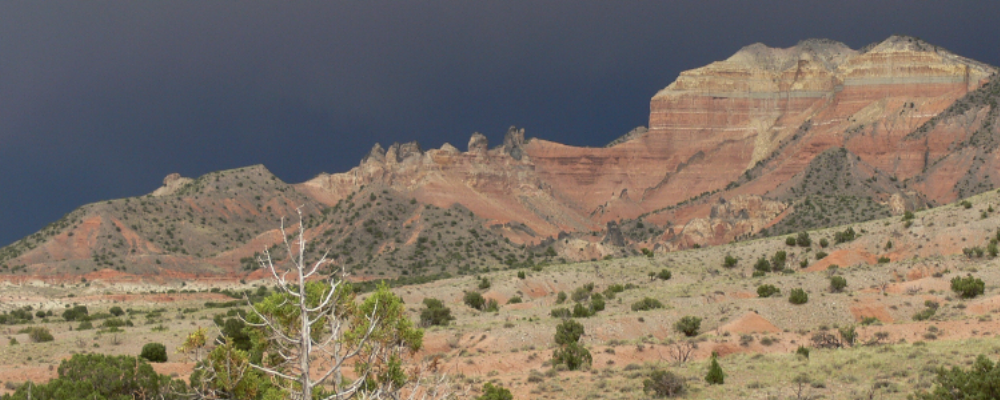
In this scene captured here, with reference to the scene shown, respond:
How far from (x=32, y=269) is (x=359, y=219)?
120ft

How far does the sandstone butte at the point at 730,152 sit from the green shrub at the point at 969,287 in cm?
5485

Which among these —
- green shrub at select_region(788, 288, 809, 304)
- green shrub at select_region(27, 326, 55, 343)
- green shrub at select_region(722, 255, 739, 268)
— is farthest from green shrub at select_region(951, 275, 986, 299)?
green shrub at select_region(27, 326, 55, 343)

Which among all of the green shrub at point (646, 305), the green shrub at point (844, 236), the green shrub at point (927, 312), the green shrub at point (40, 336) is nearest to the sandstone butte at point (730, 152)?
the green shrub at point (844, 236)

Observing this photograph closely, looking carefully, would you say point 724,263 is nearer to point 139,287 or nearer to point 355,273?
point 355,273

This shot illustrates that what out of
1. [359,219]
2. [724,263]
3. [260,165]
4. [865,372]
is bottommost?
[865,372]

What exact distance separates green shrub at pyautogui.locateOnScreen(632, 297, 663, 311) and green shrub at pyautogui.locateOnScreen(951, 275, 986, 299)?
→ 14.3 m

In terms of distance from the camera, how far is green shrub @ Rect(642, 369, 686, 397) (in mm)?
23641

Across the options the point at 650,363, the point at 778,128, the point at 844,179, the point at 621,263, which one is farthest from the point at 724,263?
the point at 778,128

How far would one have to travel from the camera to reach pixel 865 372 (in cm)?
2458

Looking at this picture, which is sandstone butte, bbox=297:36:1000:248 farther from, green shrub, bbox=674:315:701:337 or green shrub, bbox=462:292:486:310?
green shrub, bbox=674:315:701:337

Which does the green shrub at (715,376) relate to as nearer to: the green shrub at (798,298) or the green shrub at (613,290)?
the green shrub at (798,298)

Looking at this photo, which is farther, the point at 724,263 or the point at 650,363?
the point at 724,263

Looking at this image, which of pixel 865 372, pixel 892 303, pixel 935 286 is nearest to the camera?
pixel 865 372

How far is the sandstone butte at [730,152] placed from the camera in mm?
114438
